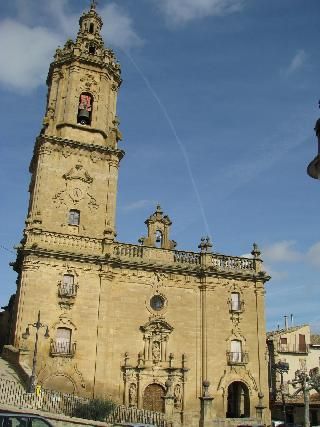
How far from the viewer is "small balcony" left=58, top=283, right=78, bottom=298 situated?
31.1m

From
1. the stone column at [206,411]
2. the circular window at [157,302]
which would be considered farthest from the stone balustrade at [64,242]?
the stone column at [206,411]

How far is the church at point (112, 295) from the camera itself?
3052cm

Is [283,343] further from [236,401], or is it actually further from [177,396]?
[177,396]

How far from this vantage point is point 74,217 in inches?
1352

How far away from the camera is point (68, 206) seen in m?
34.3

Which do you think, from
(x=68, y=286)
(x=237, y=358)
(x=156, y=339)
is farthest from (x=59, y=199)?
(x=237, y=358)

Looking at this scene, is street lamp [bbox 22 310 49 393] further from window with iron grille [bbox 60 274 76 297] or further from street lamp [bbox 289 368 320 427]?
street lamp [bbox 289 368 320 427]

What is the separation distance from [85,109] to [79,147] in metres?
3.36

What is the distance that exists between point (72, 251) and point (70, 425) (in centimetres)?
1400

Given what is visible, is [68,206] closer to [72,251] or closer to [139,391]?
[72,251]

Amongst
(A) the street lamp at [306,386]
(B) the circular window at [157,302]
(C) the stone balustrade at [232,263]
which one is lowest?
(A) the street lamp at [306,386]

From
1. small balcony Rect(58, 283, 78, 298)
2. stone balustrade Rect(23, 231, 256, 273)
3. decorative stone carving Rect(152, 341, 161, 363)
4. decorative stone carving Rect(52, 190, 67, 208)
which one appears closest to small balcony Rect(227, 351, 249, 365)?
decorative stone carving Rect(152, 341, 161, 363)

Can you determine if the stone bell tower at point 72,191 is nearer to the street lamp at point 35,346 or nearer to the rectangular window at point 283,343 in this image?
the street lamp at point 35,346

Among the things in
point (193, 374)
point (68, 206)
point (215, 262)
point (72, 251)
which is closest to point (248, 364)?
point (193, 374)
